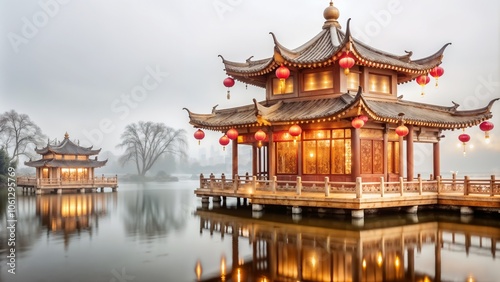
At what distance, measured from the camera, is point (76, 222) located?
17.6m

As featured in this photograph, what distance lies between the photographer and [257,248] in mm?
11773

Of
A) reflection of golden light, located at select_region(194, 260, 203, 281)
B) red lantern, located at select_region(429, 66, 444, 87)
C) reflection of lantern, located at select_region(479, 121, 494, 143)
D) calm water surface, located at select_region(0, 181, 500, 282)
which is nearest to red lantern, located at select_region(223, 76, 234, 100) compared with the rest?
calm water surface, located at select_region(0, 181, 500, 282)

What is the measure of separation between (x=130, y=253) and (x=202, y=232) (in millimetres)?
3962

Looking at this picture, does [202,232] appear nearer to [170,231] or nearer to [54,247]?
[170,231]

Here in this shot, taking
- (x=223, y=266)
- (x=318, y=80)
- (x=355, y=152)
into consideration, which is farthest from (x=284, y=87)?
(x=223, y=266)

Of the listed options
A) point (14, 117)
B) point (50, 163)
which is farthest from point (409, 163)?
point (14, 117)

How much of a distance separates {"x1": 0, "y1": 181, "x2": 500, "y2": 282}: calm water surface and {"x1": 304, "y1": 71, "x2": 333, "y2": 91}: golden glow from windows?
23.4ft

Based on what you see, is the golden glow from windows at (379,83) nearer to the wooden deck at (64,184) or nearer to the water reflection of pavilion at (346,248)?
the water reflection of pavilion at (346,248)

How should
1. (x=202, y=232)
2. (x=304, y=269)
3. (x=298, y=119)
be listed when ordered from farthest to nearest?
(x=298, y=119) → (x=202, y=232) → (x=304, y=269)

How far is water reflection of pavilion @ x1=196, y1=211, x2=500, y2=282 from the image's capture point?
9.09m

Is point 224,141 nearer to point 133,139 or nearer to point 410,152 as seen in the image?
point 410,152

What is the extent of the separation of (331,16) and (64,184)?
91.7ft

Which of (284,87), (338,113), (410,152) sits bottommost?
(410,152)

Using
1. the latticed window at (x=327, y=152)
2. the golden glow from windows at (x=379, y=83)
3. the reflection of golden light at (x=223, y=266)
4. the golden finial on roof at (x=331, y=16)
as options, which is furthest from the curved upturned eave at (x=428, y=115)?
the reflection of golden light at (x=223, y=266)
